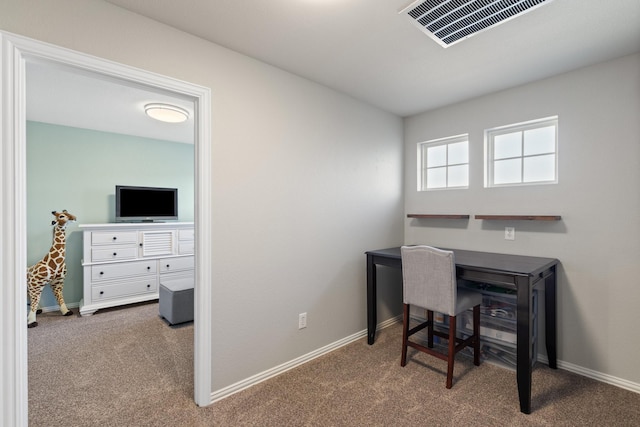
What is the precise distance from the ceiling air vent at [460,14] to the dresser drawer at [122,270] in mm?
4120

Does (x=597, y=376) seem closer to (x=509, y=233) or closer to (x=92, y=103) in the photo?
(x=509, y=233)

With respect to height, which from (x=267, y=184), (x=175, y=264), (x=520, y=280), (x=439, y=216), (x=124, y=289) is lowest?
(x=124, y=289)

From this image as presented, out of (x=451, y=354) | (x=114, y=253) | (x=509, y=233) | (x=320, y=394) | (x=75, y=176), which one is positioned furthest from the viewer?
(x=75, y=176)

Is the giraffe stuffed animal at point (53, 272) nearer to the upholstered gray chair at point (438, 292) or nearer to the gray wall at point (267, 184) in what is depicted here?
the gray wall at point (267, 184)

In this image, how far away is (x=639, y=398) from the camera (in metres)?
1.96

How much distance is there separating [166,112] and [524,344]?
3665 mm

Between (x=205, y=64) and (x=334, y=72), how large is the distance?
95 centimetres

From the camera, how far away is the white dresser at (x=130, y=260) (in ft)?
12.0

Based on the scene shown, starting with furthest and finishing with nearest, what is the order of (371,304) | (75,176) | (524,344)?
(75,176), (371,304), (524,344)

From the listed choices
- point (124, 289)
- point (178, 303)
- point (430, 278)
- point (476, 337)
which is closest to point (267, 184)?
point (430, 278)

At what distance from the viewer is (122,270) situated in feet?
12.7

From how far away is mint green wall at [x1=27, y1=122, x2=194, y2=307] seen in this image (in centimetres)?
371

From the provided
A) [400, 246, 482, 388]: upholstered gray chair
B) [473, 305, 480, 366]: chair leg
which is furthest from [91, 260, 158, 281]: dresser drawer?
[473, 305, 480, 366]: chair leg

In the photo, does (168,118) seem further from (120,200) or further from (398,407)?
(398,407)
